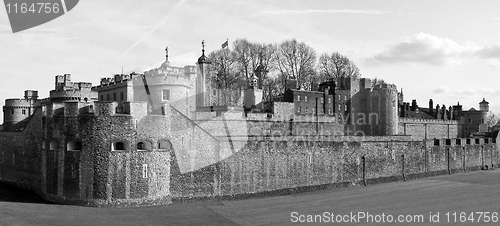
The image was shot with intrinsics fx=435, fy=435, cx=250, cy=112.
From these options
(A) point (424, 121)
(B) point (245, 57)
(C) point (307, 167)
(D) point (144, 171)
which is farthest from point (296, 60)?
(D) point (144, 171)

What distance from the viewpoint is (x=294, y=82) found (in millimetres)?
55531

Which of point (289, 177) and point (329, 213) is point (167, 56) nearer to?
point (289, 177)

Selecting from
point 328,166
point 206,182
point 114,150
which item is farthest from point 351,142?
point 114,150

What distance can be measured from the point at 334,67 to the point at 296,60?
9986 mm

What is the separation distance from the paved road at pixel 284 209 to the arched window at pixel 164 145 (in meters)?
3.71

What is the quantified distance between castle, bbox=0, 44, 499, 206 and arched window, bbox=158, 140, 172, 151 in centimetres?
13

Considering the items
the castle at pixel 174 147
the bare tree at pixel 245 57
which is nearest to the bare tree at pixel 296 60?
the bare tree at pixel 245 57

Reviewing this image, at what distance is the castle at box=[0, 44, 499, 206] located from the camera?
2709 centimetres

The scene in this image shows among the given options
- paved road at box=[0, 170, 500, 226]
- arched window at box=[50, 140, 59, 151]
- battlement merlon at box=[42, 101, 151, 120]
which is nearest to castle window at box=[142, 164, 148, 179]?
paved road at box=[0, 170, 500, 226]

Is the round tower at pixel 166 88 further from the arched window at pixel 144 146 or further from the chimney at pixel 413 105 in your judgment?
the chimney at pixel 413 105

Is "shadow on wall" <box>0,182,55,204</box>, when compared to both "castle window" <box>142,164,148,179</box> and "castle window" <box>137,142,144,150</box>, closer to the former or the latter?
"castle window" <box>142,164,148,179</box>

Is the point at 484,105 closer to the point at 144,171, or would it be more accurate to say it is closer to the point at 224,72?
the point at 224,72

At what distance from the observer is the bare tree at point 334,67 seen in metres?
75.0

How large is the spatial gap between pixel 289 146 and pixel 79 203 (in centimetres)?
1586
